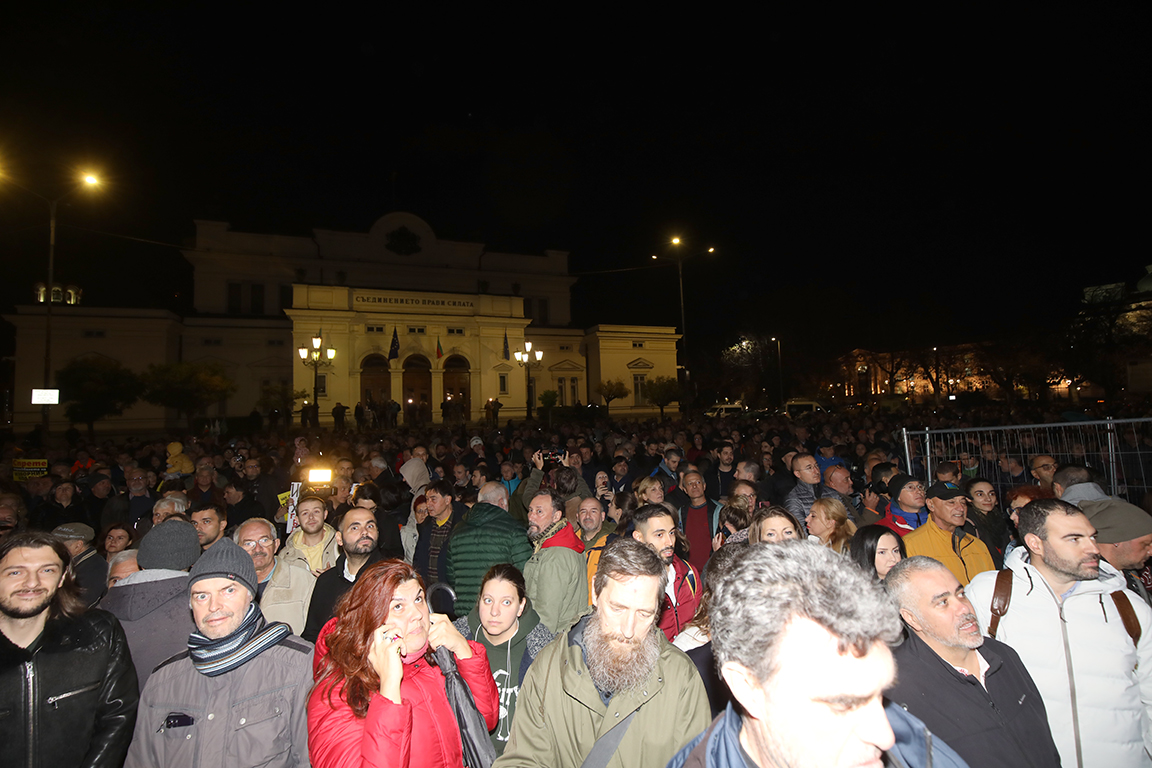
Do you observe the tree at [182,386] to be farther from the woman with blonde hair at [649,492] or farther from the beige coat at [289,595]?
the woman with blonde hair at [649,492]

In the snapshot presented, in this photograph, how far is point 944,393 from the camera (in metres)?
40.8

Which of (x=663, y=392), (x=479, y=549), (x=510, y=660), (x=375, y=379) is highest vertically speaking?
(x=375, y=379)

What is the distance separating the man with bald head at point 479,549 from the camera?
4.60 meters

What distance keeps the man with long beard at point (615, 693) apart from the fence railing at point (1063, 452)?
6780mm

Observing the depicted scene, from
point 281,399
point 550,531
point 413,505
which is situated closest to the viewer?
point 550,531

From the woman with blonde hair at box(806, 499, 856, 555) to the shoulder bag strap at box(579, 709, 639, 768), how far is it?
298 centimetres

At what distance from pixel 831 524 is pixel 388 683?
3.79 m

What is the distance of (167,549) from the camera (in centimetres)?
345

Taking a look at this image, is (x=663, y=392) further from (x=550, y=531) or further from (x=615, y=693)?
(x=615, y=693)

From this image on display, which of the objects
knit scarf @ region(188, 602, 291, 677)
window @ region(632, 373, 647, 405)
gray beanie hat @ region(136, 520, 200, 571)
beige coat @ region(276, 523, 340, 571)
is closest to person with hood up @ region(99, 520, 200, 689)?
gray beanie hat @ region(136, 520, 200, 571)

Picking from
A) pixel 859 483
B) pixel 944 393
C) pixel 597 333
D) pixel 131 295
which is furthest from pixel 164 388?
pixel 944 393

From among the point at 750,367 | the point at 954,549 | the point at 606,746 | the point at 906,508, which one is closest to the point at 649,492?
the point at 906,508

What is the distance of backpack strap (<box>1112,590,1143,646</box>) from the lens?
280 centimetres

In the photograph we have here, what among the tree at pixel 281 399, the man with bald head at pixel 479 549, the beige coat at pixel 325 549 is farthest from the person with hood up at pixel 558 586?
the tree at pixel 281 399
